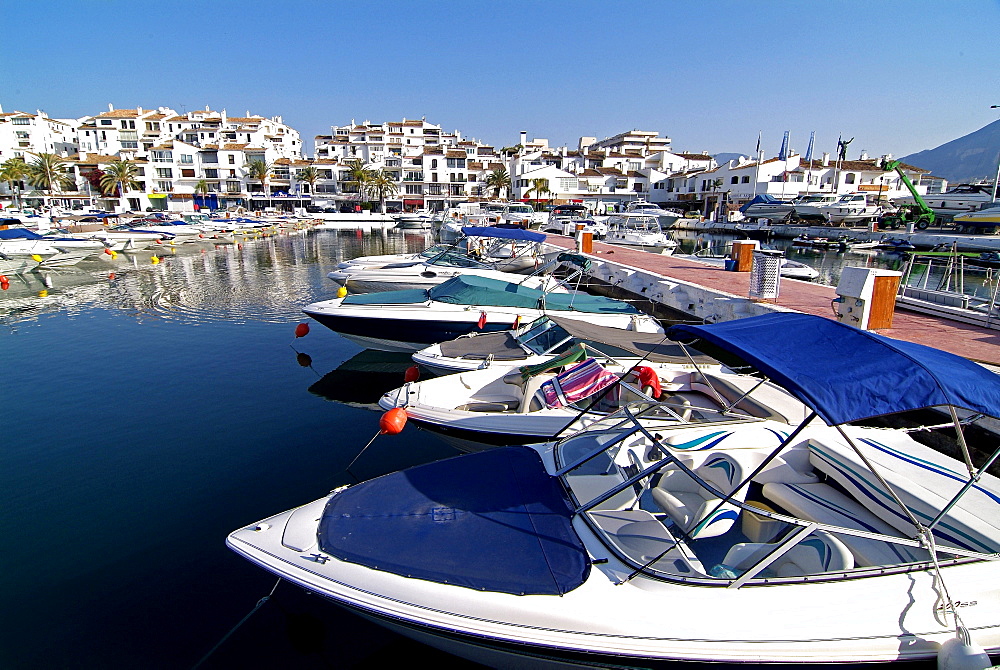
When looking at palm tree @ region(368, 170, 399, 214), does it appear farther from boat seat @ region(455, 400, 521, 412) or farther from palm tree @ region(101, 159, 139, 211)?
boat seat @ region(455, 400, 521, 412)

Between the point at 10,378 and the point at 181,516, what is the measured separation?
331 inches

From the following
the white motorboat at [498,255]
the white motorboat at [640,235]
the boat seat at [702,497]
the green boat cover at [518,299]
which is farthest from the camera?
the white motorboat at [640,235]

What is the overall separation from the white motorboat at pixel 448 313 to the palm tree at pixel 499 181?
2671 inches

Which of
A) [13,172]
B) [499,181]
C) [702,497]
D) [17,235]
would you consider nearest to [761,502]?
[702,497]

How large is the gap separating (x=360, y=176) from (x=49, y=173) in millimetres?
39217

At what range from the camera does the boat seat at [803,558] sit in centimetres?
392

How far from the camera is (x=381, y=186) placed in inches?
3056

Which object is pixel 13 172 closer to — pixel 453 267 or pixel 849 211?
pixel 453 267

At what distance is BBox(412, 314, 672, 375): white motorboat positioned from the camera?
348 inches

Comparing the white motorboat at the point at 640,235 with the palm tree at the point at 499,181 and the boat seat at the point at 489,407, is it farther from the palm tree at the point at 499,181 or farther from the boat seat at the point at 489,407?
the palm tree at the point at 499,181

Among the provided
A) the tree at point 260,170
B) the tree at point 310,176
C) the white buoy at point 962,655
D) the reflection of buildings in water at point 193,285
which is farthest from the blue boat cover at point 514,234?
the tree at point 260,170

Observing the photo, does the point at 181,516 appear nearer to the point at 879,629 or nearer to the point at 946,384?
the point at 879,629

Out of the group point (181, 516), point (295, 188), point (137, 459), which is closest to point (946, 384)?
point (181, 516)

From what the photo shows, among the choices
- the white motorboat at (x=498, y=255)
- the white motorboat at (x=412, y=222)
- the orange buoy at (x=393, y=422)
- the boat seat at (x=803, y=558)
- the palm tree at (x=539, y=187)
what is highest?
the palm tree at (x=539, y=187)
